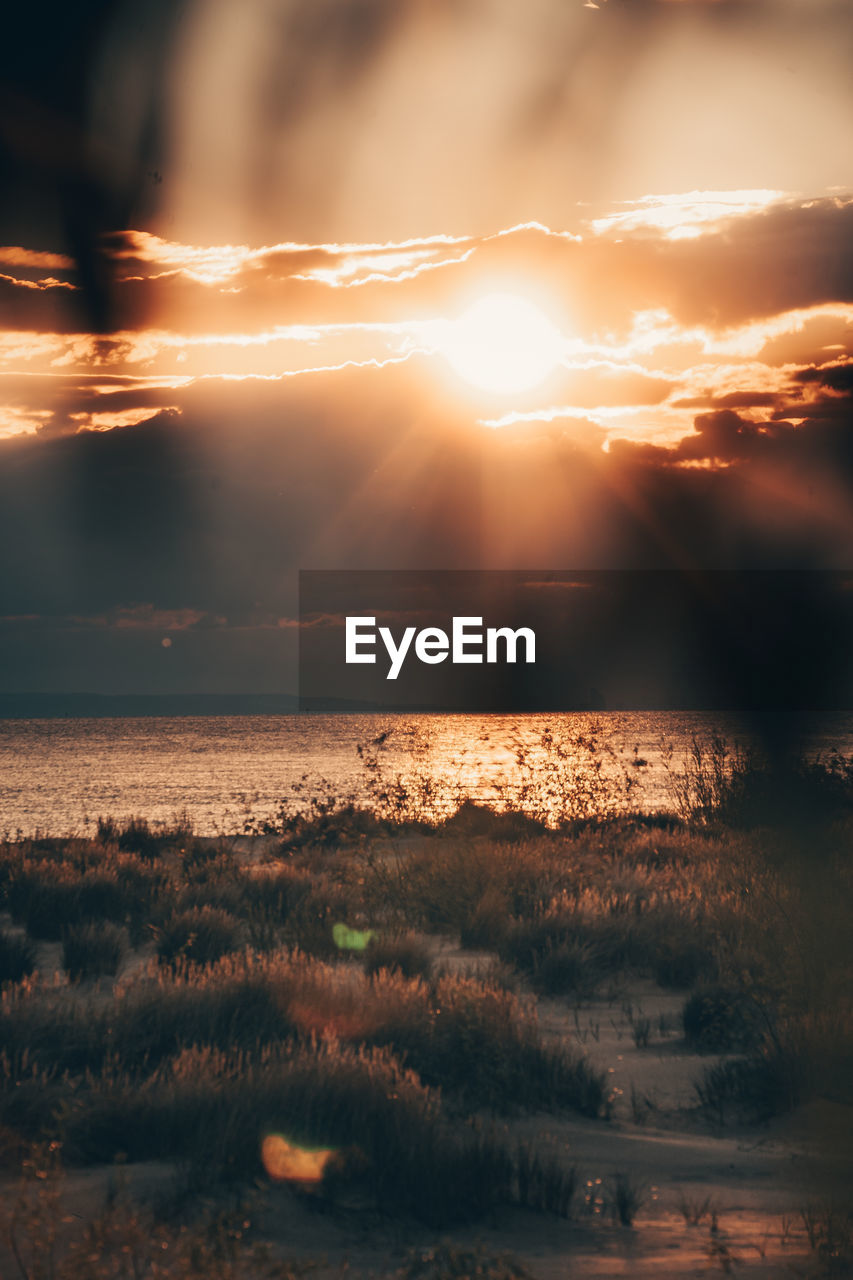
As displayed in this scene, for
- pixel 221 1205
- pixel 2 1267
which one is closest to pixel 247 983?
pixel 221 1205

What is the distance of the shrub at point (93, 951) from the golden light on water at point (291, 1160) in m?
4.51

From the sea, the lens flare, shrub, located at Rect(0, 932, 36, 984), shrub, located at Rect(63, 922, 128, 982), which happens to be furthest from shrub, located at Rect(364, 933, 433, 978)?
the sea

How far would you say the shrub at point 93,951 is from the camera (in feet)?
30.2

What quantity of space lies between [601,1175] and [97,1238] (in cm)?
264

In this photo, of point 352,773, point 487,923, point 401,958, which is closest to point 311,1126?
point 401,958

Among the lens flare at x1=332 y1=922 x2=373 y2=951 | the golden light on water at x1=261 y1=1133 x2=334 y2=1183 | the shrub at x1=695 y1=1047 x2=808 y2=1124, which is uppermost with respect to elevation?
the lens flare at x1=332 y1=922 x2=373 y2=951

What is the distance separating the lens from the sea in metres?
16.5

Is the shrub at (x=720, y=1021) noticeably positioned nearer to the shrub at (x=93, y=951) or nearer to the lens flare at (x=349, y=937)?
the lens flare at (x=349, y=937)

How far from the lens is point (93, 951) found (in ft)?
30.9

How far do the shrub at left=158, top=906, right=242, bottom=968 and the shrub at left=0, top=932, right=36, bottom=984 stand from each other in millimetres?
1125

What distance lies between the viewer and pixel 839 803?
14.7 meters

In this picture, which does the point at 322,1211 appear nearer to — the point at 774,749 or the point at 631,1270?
the point at 631,1270

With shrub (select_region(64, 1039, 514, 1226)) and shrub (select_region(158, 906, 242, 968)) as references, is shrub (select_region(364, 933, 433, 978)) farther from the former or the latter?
shrub (select_region(64, 1039, 514, 1226))

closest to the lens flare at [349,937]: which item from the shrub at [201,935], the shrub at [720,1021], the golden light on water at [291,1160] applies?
the shrub at [201,935]
